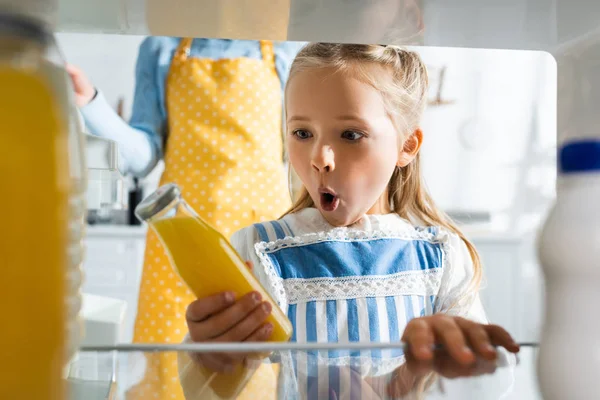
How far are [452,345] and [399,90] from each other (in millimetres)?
683

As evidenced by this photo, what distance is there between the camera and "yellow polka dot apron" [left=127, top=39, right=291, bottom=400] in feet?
4.85

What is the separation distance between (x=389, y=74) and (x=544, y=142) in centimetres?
275

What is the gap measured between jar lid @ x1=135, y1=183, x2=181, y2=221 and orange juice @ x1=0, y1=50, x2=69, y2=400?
286 millimetres

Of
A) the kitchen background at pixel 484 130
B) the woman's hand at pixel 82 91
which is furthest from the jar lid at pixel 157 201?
the kitchen background at pixel 484 130

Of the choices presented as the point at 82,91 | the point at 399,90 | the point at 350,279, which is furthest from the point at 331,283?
the point at 82,91

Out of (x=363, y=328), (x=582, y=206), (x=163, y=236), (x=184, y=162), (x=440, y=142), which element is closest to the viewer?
(x=582, y=206)

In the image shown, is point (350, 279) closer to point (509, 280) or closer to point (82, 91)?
point (82, 91)

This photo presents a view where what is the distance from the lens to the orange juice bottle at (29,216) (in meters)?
0.19

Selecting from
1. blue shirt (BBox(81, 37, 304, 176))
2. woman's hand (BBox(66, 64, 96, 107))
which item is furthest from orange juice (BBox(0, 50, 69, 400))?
blue shirt (BBox(81, 37, 304, 176))

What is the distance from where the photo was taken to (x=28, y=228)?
0.20 meters

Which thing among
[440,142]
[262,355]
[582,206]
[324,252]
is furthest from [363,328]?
[440,142]

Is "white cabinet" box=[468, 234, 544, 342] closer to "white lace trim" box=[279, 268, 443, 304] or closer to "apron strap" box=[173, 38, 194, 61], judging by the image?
"apron strap" box=[173, 38, 194, 61]

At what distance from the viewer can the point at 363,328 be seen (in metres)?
0.96

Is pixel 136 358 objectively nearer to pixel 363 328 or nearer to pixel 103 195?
pixel 103 195
